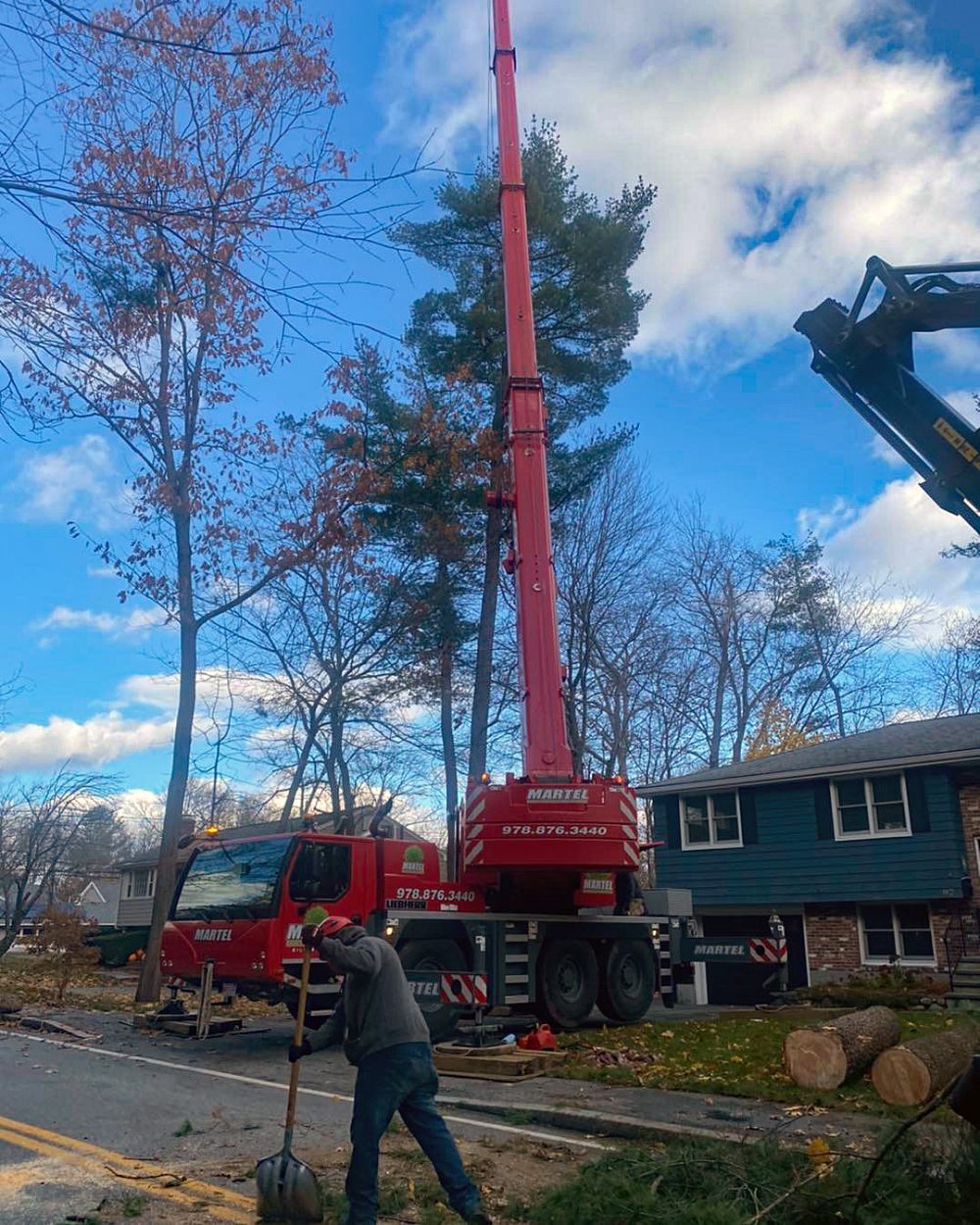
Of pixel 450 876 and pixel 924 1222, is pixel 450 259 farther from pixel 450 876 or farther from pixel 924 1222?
pixel 924 1222

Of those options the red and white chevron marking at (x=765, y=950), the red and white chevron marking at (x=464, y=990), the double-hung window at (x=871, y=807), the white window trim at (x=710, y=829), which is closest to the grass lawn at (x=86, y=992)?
the red and white chevron marking at (x=464, y=990)

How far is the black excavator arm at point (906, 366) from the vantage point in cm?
861

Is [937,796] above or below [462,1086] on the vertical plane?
above

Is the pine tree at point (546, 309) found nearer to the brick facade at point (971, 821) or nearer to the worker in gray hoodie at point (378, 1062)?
the brick facade at point (971, 821)

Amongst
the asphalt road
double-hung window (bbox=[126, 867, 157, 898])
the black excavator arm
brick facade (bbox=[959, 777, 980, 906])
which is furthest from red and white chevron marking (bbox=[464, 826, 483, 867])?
double-hung window (bbox=[126, 867, 157, 898])

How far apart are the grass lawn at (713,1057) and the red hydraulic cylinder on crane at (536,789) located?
2.16 meters

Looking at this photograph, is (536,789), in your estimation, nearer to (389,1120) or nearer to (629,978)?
(629,978)

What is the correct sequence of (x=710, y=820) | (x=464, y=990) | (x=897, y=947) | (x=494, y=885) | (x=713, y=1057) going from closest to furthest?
(x=713, y=1057) < (x=464, y=990) < (x=494, y=885) < (x=897, y=947) < (x=710, y=820)

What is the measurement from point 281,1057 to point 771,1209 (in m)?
8.39

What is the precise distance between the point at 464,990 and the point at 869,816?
12037 mm

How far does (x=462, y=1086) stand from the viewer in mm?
10102

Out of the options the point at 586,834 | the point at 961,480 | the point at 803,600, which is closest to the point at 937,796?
the point at 586,834

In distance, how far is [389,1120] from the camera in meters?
5.44

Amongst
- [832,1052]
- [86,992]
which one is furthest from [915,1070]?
[86,992]
